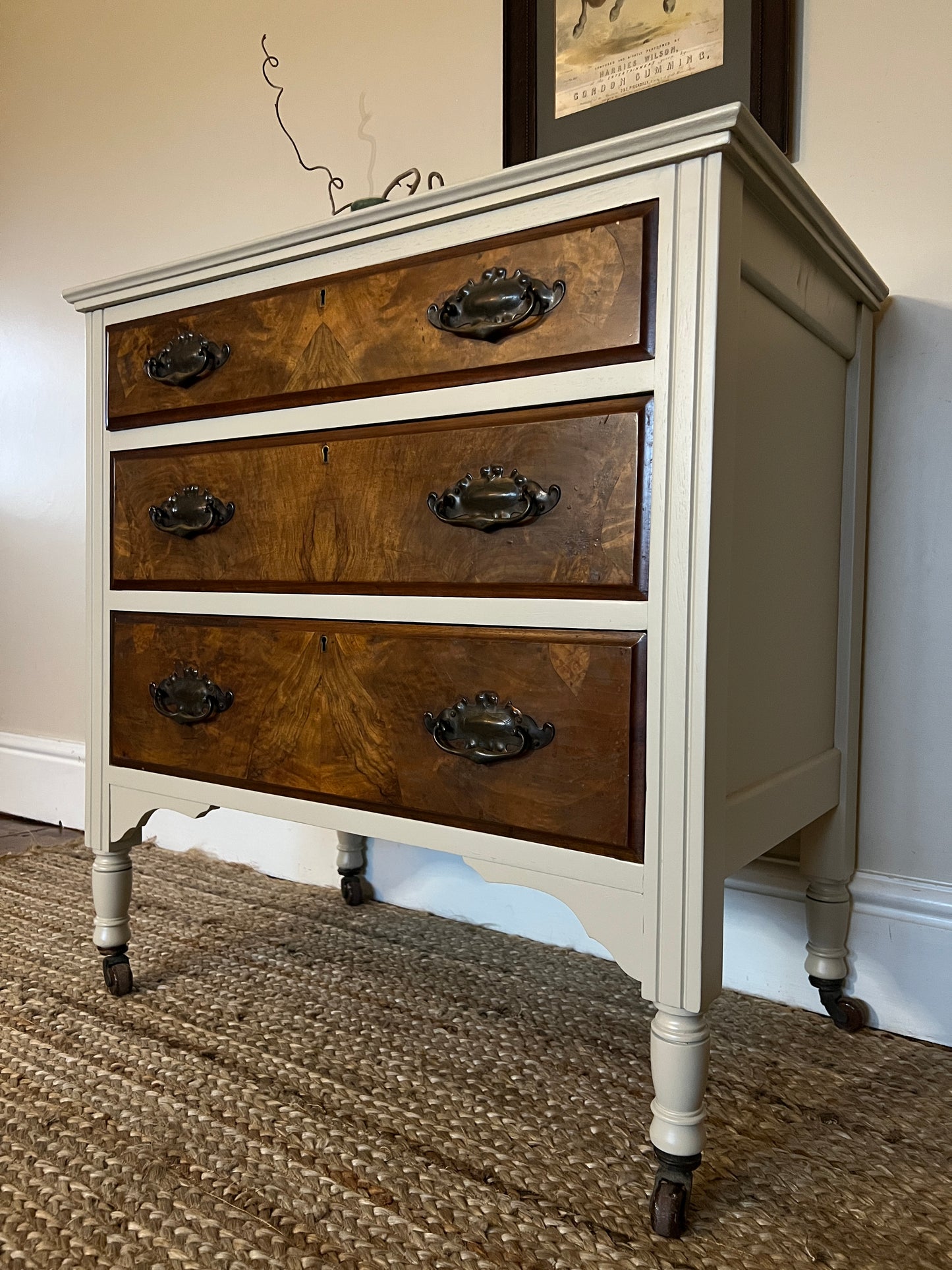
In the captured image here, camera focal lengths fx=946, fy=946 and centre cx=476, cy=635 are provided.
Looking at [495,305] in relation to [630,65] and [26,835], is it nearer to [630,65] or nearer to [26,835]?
[630,65]

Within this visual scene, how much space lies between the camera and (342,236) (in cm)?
96

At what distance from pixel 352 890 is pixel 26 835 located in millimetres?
848

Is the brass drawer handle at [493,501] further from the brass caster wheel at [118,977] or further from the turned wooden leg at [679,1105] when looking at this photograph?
the brass caster wheel at [118,977]

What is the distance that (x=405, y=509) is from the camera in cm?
92

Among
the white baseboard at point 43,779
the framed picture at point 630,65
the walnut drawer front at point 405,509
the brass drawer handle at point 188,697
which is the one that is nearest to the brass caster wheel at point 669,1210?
the walnut drawer front at point 405,509

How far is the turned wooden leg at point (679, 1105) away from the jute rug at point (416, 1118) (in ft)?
0.13

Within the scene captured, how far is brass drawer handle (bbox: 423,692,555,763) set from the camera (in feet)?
2.77

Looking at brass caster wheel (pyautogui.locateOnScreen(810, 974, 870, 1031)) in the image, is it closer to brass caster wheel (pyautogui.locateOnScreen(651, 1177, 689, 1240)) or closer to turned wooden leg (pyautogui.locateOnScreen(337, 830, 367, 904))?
brass caster wheel (pyautogui.locateOnScreen(651, 1177, 689, 1240))

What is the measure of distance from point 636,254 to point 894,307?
519 mm

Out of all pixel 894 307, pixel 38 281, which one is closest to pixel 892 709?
pixel 894 307

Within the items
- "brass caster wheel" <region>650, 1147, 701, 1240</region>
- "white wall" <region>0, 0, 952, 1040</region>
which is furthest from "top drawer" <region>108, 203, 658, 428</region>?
"brass caster wheel" <region>650, 1147, 701, 1240</region>

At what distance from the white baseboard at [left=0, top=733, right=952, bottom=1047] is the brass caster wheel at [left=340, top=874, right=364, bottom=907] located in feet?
0.13

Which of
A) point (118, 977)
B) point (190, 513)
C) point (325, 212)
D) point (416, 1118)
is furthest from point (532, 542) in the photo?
A: point (325, 212)

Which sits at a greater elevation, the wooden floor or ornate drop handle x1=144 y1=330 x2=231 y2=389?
ornate drop handle x1=144 y1=330 x2=231 y2=389
